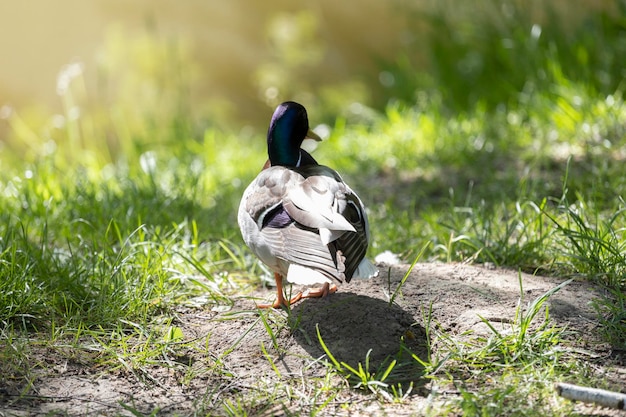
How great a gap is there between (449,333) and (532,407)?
21.8 inches

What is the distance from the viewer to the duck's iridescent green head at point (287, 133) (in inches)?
136

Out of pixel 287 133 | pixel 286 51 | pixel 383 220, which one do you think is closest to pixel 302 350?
pixel 287 133

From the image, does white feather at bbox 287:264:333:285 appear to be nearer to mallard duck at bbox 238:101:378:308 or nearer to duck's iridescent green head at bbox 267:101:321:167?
mallard duck at bbox 238:101:378:308

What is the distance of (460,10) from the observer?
7.94 meters

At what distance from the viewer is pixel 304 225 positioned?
284cm

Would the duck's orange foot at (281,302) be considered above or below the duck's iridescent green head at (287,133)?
below

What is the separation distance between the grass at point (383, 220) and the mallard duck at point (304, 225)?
0.80 ft

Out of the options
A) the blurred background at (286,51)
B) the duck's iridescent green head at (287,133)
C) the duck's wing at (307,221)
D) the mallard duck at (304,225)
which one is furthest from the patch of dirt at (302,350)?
the blurred background at (286,51)

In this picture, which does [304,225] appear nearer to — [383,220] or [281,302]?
[281,302]

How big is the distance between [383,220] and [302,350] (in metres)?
1.71

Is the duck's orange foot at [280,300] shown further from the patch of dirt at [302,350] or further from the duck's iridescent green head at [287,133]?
the duck's iridescent green head at [287,133]

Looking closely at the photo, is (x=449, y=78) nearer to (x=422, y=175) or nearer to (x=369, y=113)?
(x=369, y=113)

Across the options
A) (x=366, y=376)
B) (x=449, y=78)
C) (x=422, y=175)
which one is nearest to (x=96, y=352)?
(x=366, y=376)

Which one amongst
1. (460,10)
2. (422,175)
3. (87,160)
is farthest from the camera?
(460,10)
